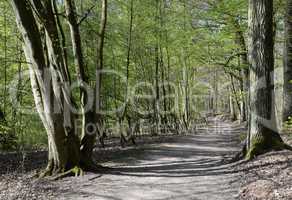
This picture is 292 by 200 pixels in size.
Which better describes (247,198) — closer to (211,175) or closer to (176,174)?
(211,175)

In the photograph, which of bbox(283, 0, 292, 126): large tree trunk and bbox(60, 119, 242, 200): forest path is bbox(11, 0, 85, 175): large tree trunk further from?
bbox(283, 0, 292, 126): large tree trunk

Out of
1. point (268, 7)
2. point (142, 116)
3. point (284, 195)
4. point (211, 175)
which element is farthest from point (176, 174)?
point (142, 116)

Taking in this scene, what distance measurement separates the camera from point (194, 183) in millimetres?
8055

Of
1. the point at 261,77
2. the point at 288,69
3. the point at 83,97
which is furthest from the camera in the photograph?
the point at 288,69

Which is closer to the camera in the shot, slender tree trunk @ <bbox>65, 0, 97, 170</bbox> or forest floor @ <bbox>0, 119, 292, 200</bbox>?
forest floor @ <bbox>0, 119, 292, 200</bbox>

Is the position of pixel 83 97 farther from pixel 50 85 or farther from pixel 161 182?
pixel 161 182

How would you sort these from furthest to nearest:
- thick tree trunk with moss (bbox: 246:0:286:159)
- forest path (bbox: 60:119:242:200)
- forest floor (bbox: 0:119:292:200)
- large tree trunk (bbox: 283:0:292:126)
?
large tree trunk (bbox: 283:0:292:126) < thick tree trunk with moss (bbox: 246:0:286:159) < forest path (bbox: 60:119:242:200) < forest floor (bbox: 0:119:292:200)

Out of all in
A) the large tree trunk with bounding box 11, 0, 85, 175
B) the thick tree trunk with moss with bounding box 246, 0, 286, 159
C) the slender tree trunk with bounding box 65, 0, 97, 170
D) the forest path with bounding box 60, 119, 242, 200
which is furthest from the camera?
the slender tree trunk with bounding box 65, 0, 97, 170

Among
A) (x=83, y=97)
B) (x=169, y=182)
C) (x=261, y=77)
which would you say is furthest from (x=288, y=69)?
(x=169, y=182)

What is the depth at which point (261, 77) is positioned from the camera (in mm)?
9922

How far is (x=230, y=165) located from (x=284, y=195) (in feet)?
12.4

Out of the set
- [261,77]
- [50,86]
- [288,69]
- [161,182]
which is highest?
[288,69]

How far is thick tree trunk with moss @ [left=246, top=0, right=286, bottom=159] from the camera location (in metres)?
9.88

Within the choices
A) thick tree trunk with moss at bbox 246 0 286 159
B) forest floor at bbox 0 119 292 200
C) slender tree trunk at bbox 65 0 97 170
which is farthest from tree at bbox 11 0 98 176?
thick tree trunk with moss at bbox 246 0 286 159
